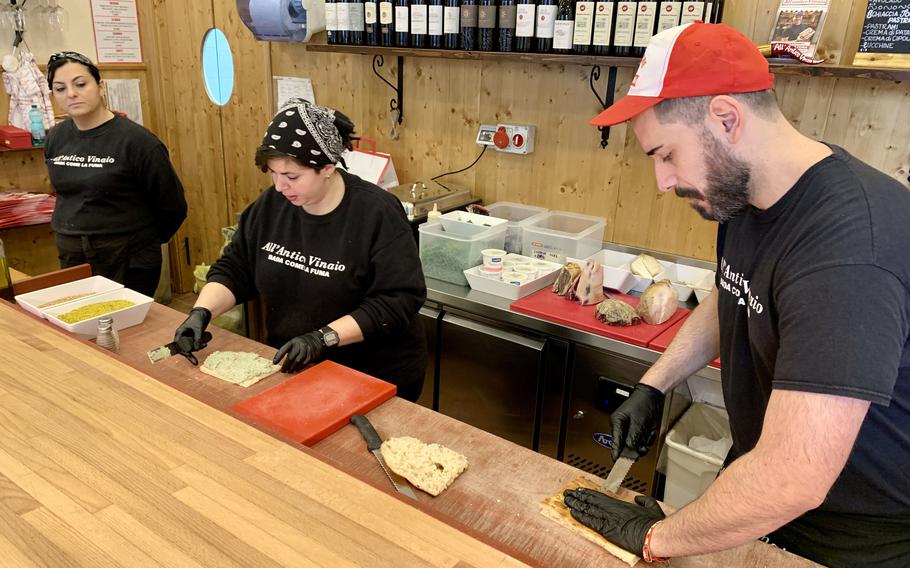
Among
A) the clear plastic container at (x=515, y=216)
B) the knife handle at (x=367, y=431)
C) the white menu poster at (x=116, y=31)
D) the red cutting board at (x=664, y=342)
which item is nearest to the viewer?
the knife handle at (x=367, y=431)

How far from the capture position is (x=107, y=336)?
1735 mm

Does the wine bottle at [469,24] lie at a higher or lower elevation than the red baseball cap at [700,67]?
higher

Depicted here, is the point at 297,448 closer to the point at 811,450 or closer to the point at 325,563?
the point at 325,563

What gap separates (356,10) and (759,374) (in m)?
2.57

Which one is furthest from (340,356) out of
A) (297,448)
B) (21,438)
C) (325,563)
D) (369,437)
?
(325,563)

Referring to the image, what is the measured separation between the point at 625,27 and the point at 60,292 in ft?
7.01

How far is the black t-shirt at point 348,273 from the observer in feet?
Result: 6.17

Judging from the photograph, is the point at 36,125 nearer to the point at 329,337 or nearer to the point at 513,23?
the point at 513,23

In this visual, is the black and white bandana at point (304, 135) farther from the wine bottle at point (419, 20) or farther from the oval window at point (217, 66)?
the oval window at point (217, 66)

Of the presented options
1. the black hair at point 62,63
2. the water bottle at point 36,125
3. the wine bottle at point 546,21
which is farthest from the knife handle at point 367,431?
the water bottle at point 36,125

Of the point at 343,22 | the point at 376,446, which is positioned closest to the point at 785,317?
the point at 376,446

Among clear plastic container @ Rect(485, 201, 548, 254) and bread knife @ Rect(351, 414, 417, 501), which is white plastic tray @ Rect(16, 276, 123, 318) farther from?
clear plastic container @ Rect(485, 201, 548, 254)

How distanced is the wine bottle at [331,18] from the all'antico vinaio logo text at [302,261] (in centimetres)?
163

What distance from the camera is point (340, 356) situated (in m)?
1.98
